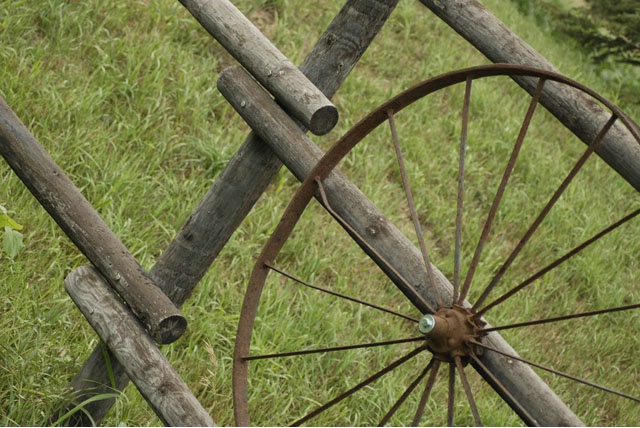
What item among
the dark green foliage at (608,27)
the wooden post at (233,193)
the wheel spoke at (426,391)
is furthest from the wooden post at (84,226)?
the dark green foliage at (608,27)

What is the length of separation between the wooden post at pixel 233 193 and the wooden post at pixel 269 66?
160 millimetres

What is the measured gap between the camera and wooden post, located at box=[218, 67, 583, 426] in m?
2.09

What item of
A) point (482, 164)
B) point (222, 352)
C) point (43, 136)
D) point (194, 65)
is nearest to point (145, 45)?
point (194, 65)

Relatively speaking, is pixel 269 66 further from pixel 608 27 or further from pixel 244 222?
pixel 608 27

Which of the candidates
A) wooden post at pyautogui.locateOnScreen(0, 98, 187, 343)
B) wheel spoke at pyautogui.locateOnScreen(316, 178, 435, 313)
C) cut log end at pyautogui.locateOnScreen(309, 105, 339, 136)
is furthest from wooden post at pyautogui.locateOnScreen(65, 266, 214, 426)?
cut log end at pyautogui.locateOnScreen(309, 105, 339, 136)

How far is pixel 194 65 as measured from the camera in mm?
4809

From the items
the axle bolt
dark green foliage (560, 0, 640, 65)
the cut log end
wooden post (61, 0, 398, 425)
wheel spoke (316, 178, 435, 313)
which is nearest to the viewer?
the axle bolt

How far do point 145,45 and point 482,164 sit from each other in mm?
2319

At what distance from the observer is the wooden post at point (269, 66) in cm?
253

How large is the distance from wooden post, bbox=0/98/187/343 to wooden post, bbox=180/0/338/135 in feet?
2.25

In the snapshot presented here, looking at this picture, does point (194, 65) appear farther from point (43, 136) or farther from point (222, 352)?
point (222, 352)

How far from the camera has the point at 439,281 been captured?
2.33 m

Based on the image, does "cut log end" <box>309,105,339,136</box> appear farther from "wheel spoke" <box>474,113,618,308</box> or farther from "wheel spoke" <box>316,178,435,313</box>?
"wheel spoke" <box>474,113,618,308</box>

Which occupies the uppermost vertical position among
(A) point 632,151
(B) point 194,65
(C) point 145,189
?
(A) point 632,151
